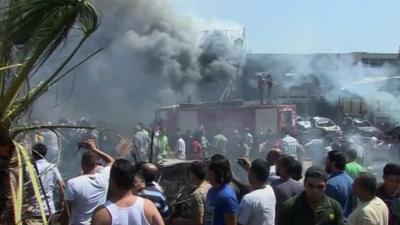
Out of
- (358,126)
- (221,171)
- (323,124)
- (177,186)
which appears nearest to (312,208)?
(221,171)

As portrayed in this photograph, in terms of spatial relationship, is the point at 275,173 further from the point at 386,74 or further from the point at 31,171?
the point at 386,74

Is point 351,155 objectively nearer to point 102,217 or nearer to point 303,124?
point 102,217

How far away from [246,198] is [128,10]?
28.3m

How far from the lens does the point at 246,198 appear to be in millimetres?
5590

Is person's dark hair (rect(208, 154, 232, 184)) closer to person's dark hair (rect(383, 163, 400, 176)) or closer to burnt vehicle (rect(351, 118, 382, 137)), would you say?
person's dark hair (rect(383, 163, 400, 176))

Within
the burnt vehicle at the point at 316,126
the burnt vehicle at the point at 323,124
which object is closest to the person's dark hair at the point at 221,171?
the burnt vehicle at the point at 316,126

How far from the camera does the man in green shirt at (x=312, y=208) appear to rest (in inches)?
189

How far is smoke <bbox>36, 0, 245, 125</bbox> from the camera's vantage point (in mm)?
30734

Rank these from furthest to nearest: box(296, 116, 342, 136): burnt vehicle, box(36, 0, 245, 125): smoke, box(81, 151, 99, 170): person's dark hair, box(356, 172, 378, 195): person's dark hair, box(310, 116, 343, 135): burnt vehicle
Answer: box(36, 0, 245, 125): smoke < box(310, 116, 343, 135): burnt vehicle < box(296, 116, 342, 136): burnt vehicle < box(81, 151, 99, 170): person's dark hair < box(356, 172, 378, 195): person's dark hair

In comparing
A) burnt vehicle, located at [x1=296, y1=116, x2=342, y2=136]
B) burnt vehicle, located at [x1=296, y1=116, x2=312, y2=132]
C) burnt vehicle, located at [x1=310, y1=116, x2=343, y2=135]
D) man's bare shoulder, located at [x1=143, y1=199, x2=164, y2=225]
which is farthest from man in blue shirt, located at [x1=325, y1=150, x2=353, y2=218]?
burnt vehicle, located at [x1=310, y1=116, x2=343, y2=135]

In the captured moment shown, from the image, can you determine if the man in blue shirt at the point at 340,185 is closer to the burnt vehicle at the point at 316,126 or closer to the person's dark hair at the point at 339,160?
the person's dark hair at the point at 339,160

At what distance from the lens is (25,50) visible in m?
3.86

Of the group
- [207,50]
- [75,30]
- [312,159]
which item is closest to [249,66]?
[207,50]

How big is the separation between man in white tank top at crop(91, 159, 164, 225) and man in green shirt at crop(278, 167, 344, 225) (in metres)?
0.99
